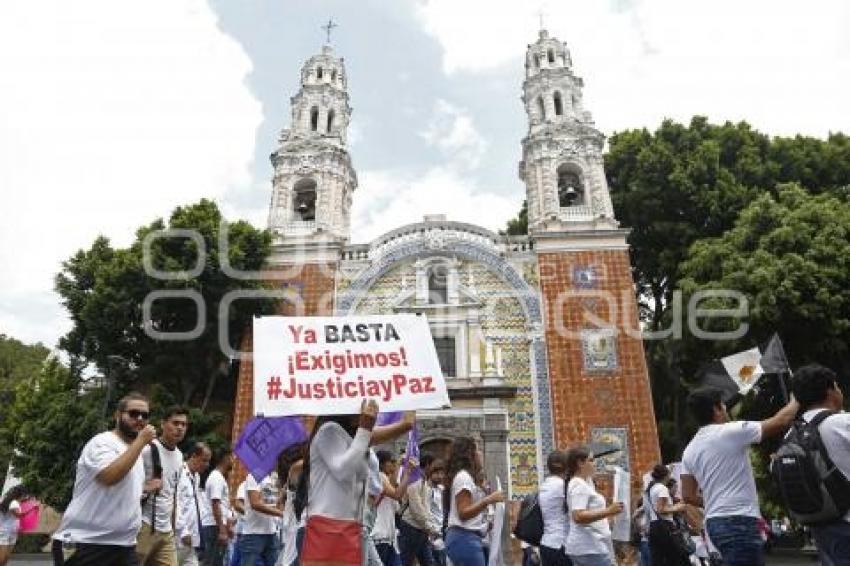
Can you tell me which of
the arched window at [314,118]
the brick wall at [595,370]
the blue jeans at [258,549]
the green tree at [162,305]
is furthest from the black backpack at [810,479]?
the arched window at [314,118]

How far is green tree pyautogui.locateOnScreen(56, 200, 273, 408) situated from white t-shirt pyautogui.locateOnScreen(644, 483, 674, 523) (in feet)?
42.5

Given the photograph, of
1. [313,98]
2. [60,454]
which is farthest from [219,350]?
[313,98]

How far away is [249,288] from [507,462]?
8103 millimetres

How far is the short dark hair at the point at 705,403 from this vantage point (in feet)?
13.5

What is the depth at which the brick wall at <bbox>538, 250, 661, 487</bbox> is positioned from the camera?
16.4m

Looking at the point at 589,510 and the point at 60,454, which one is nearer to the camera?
the point at 589,510

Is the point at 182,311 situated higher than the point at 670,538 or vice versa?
the point at 182,311

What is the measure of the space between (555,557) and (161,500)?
2727 mm

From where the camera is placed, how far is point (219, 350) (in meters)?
17.6

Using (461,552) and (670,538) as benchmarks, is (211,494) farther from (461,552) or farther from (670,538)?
(670,538)

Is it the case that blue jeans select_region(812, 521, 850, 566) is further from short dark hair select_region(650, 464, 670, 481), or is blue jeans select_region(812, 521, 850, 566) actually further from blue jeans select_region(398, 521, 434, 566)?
blue jeans select_region(398, 521, 434, 566)

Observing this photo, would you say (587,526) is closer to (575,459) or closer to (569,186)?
(575,459)

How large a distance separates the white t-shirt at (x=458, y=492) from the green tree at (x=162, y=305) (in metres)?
13.1

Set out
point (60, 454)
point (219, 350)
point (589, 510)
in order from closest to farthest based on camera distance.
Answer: point (589, 510) < point (60, 454) < point (219, 350)
